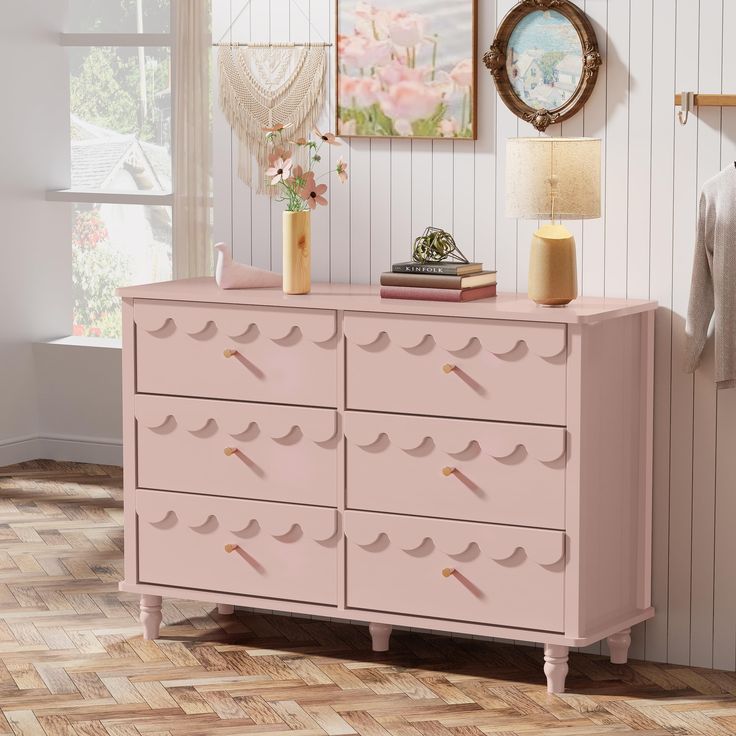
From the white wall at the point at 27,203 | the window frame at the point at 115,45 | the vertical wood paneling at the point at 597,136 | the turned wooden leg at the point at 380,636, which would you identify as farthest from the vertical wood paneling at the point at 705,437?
the white wall at the point at 27,203

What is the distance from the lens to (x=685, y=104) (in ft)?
11.4

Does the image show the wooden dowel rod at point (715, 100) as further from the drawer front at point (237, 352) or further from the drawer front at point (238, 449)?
the drawer front at point (238, 449)

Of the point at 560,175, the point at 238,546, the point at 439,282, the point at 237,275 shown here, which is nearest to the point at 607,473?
the point at 439,282

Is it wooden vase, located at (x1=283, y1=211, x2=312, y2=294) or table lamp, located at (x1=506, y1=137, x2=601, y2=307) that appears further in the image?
wooden vase, located at (x1=283, y1=211, x2=312, y2=294)

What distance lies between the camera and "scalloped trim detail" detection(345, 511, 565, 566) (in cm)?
→ 340

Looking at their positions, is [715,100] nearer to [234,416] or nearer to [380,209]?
[380,209]

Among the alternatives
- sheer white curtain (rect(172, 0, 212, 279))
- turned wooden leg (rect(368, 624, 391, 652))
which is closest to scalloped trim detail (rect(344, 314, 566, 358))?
turned wooden leg (rect(368, 624, 391, 652))

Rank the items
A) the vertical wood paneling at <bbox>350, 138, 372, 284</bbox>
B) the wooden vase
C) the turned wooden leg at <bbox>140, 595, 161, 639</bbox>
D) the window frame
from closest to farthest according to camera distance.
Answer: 1. the wooden vase
2. the turned wooden leg at <bbox>140, 595, 161, 639</bbox>
3. the vertical wood paneling at <bbox>350, 138, 372, 284</bbox>
4. the window frame

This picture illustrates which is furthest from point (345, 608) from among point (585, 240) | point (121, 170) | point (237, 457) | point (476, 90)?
point (121, 170)

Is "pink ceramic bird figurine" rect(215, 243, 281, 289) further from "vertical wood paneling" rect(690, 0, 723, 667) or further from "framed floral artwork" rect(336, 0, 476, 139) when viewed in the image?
"vertical wood paneling" rect(690, 0, 723, 667)

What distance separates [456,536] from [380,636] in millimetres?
426

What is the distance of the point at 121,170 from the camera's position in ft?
19.8

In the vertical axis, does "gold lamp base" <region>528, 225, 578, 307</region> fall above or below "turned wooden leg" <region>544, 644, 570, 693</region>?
above

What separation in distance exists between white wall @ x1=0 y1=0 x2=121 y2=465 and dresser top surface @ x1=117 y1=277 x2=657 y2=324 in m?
2.15
